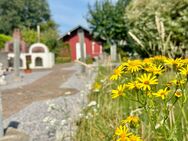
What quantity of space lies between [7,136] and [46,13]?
204ft

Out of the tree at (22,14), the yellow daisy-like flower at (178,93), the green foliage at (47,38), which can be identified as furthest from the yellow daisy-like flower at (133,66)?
the tree at (22,14)

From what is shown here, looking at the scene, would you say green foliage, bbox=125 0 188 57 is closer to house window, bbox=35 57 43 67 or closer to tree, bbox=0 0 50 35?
house window, bbox=35 57 43 67

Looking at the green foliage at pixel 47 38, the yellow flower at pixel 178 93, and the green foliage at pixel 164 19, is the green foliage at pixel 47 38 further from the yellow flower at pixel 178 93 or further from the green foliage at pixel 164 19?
the yellow flower at pixel 178 93

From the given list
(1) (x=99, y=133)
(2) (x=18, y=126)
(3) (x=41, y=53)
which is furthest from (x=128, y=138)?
(3) (x=41, y=53)

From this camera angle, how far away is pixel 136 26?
13.1 metres

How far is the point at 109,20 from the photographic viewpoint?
28859mm

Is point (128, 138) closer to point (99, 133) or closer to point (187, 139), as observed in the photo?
point (187, 139)

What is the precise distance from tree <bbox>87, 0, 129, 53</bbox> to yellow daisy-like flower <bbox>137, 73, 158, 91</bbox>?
26.3 meters

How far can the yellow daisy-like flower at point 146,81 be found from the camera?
177 cm

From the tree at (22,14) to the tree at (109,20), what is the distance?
97.8ft

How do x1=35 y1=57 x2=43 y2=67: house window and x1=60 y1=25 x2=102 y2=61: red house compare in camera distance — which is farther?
x1=60 y1=25 x2=102 y2=61: red house

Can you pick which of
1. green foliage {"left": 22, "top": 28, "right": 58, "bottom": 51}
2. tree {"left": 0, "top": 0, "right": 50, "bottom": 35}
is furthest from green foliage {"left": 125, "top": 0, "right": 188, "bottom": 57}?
tree {"left": 0, "top": 0, "right": 50, "bottom": 35}

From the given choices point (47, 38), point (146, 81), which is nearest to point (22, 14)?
point (47, 38)

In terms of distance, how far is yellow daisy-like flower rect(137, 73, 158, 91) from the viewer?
5.80ft
